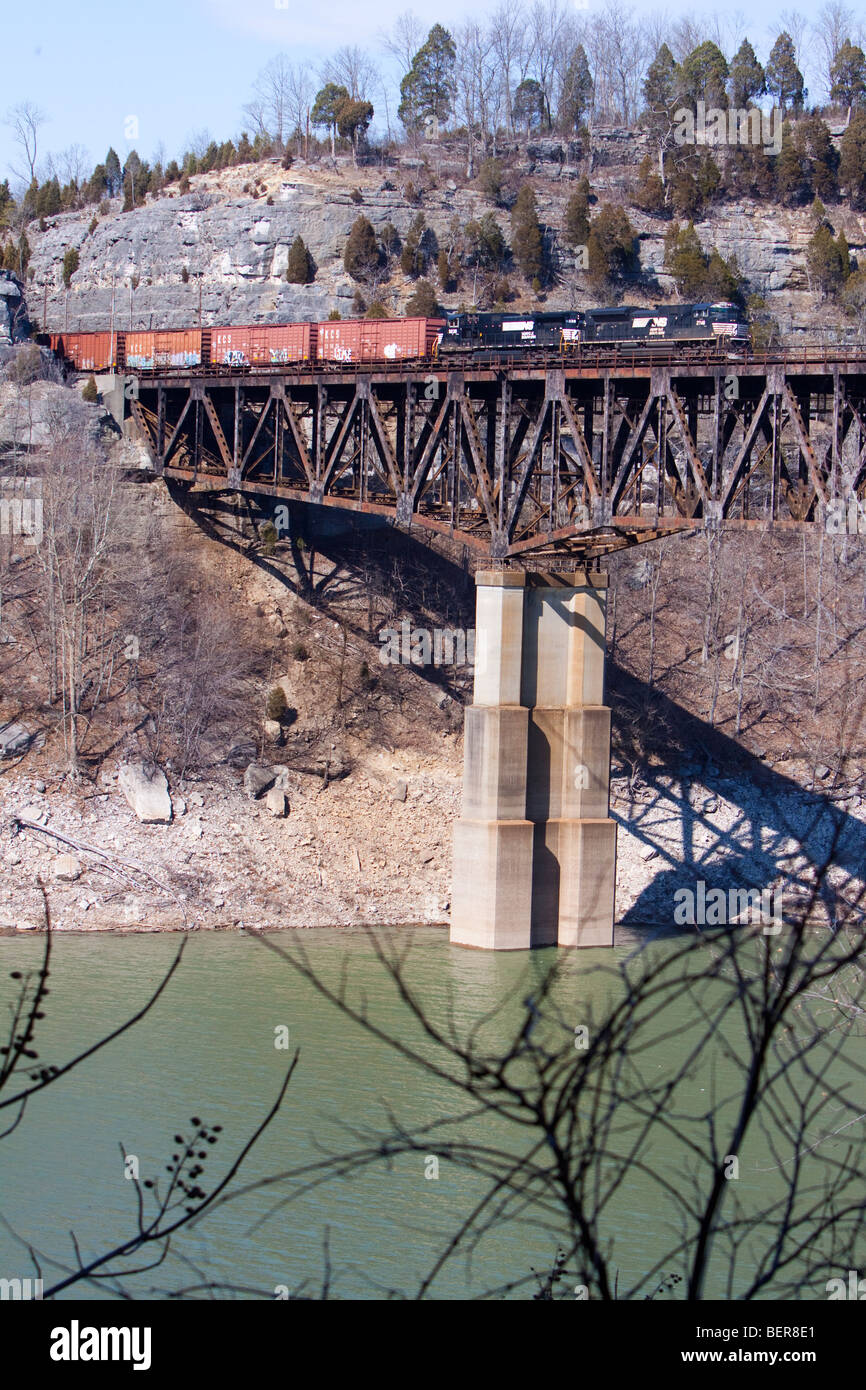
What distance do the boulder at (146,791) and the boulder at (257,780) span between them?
2403mm

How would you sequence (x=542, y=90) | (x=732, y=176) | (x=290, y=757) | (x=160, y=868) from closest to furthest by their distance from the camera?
1. (x=160, y=868)
2. (x=290, y=757)
3. (x=732, y=176)
4. (x=542, y=90)

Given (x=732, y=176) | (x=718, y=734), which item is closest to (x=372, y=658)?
(x=718, y=734)

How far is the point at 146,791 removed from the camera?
134 feet

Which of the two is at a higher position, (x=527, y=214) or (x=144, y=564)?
(x=527, y=214)

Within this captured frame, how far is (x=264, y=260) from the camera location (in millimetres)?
77688

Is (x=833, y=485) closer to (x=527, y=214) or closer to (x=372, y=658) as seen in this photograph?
(x=372, y=658)

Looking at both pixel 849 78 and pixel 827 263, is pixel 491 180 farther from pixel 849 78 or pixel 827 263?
pixel 849 78

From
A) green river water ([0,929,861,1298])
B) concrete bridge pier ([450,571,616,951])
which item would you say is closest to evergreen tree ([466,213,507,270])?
concrete bridge pier ([450,571,616,951])

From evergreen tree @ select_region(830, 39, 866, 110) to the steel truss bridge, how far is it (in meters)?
67.1

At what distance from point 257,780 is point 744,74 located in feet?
258

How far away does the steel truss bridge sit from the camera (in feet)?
110

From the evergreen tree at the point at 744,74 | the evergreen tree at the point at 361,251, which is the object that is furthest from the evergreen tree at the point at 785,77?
the evergreen tree at the point at 361,251

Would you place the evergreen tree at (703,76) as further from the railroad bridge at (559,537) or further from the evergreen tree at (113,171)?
the railroad bridge at (559,537)

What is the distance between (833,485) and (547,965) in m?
13.2
